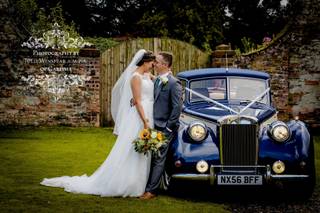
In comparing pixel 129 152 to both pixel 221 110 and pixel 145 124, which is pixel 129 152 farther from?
pixel 221 110

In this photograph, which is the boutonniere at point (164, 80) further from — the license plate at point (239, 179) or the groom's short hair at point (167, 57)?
the license plate at point (239, 179)

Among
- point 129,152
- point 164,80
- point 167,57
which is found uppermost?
point 167,57

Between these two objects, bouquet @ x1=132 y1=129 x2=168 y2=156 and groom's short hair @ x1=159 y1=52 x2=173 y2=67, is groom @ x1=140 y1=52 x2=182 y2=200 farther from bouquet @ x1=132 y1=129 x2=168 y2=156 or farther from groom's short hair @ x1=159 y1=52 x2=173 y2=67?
bouquet @ x1=132 y1=129 x2=168 y2=156

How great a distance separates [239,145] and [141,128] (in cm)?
132

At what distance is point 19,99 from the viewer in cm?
1484

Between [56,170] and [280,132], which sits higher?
[280,132]

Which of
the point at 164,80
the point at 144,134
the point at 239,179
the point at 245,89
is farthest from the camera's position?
the point at 245,89

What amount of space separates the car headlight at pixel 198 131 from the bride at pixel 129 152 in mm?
610

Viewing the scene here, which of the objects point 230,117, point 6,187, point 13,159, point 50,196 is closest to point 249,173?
point 230,117

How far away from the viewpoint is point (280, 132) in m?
7.57

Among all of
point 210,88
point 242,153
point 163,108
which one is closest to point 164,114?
point 163,108

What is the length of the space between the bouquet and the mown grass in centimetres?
61

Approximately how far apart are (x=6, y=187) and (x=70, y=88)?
22.6ft

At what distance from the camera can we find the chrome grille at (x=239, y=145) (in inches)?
295
